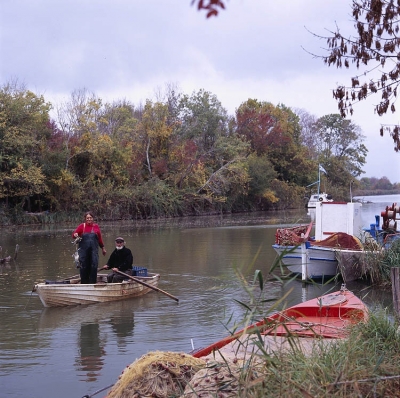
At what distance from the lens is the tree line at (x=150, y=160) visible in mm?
43500

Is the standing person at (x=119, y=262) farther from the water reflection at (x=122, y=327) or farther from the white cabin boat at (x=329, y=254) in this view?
the white cabin boat at (x=329, y=254)

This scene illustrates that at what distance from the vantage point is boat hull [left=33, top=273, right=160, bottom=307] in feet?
45.2

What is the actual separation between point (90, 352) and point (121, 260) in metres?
4.31

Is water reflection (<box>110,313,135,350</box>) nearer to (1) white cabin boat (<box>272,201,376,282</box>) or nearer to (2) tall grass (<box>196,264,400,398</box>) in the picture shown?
(1) white cabin boat (<box>272,201,376,282</box>)

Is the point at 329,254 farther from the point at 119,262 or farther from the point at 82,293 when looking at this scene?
the point at 82,293

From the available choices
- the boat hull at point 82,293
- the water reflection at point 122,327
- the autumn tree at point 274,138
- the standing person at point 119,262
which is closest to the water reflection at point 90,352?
the water reflection at point 122,327

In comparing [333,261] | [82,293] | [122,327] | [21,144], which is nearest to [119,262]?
[82,293]

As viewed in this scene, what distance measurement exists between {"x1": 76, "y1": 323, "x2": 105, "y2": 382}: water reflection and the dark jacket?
231 centimetres

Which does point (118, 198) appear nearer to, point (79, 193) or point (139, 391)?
point (79, 193)

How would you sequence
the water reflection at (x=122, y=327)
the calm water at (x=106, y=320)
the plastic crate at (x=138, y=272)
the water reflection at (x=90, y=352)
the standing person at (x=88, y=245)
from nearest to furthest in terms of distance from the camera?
the calm water at (x=106, y=320) < the water reflection at (x=90, y=352) < the water reflection at (x=122, y=327) < the standing person at (x=88, y=245) < the plastic crate at (x=138, y=272)

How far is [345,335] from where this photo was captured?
6.25 meters

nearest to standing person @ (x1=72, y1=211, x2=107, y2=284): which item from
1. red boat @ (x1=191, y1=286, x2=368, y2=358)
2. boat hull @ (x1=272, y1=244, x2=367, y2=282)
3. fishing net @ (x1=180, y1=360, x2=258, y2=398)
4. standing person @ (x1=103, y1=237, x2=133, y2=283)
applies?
standing person @ (x1=103, y1=237, x2=133, y2=283)

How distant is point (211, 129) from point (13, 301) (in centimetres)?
4807

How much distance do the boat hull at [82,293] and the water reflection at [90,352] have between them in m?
1.27
